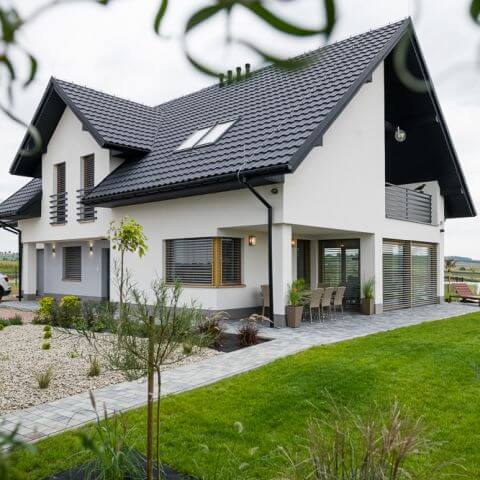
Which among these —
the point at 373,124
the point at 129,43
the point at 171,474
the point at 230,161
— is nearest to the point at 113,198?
the point at 230,161

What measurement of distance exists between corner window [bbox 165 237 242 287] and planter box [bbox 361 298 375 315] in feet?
11.6

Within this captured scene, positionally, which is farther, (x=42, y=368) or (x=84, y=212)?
(x=84, y=212)

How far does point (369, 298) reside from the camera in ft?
44.9

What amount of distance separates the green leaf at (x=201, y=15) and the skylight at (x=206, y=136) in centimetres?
1245

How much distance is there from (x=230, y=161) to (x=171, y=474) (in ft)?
27.9

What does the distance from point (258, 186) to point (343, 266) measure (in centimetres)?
531

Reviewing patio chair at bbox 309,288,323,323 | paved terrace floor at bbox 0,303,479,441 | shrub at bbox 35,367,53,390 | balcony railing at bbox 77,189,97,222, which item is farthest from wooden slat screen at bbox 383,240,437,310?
shrub at bbox 35,367,53,390

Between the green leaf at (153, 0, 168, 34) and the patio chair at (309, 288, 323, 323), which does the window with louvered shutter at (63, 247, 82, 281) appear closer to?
the patio chair at (309, 288, 323, 323)

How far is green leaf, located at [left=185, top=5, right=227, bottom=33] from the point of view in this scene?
0.61m

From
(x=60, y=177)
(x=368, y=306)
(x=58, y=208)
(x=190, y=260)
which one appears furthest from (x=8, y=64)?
(x=60, y=177)

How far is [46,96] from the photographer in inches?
650

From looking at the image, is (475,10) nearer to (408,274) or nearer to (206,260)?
(206,260)

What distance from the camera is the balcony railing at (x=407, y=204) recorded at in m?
15.2

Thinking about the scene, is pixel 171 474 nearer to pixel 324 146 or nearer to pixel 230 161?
pixel 230 161
